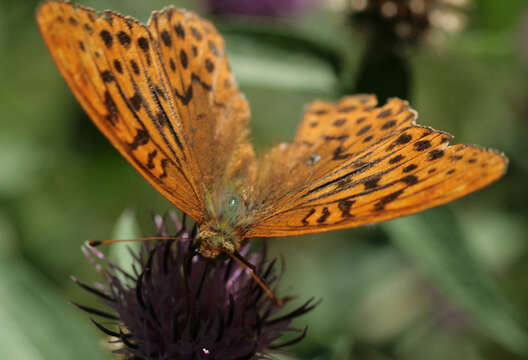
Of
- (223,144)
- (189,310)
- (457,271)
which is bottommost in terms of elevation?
(189,310)

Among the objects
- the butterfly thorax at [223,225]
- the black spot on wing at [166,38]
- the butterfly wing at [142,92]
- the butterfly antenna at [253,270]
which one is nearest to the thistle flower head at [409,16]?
the butterfly wing at [142,92]

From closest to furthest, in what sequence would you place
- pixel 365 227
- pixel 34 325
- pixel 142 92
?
pixel 34 325 < pixel 142 92 < pixel 365 227

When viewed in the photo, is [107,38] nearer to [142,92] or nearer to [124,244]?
[142,92]

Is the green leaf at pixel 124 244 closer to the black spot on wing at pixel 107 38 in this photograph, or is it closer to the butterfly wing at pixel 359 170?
the butterfly wing at pixel 359 170

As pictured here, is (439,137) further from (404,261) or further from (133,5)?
(133,5)

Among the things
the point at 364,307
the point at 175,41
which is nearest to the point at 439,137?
the point at 175,41

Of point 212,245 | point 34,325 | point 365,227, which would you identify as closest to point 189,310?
point 212,245
